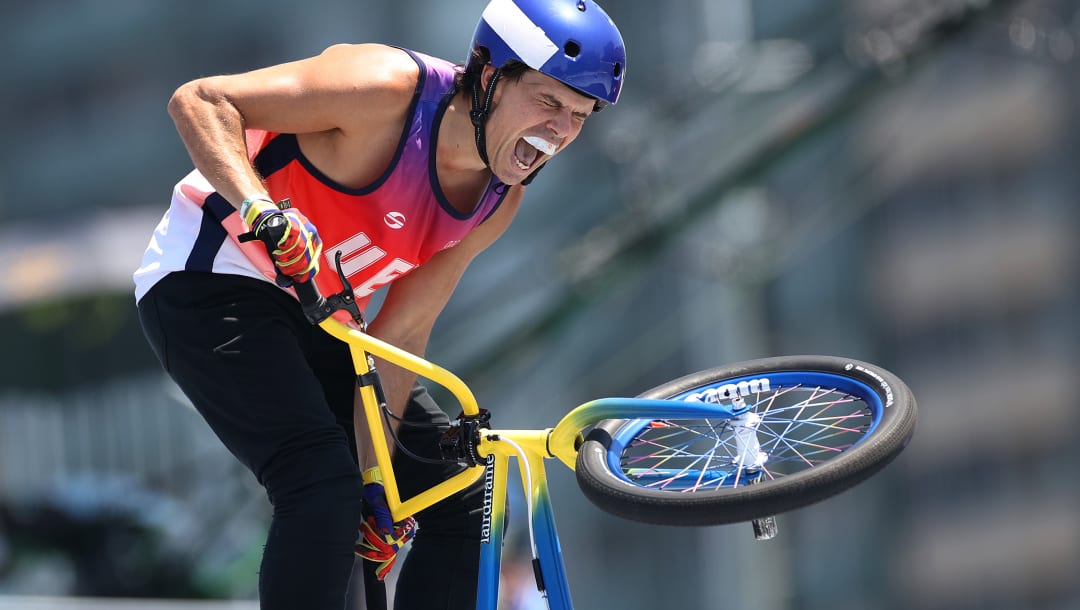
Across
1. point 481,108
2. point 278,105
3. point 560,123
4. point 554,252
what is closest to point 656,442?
point 560,123

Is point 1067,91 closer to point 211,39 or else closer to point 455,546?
point 211,39

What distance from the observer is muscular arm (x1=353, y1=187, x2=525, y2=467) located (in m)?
3.44

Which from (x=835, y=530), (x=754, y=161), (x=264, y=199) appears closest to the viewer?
(x=264, y=199)

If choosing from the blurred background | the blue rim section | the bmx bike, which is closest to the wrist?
the bmx bike

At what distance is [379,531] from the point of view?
316 cm

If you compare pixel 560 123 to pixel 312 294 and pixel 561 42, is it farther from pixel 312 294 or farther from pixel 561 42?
pixel 312 294

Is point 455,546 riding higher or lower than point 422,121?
lower

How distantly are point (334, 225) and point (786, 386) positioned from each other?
3.70 feet

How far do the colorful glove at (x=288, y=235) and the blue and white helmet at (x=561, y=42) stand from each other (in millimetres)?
623

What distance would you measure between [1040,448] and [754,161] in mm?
10851

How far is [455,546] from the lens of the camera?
3336mm

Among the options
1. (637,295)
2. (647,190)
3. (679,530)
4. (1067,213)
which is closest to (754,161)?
(647,190)

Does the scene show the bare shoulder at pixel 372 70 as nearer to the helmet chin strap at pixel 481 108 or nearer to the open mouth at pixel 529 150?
the helmet chin strap at pixel 481 108

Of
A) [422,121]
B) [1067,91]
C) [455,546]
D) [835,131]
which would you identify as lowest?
[455,546]
